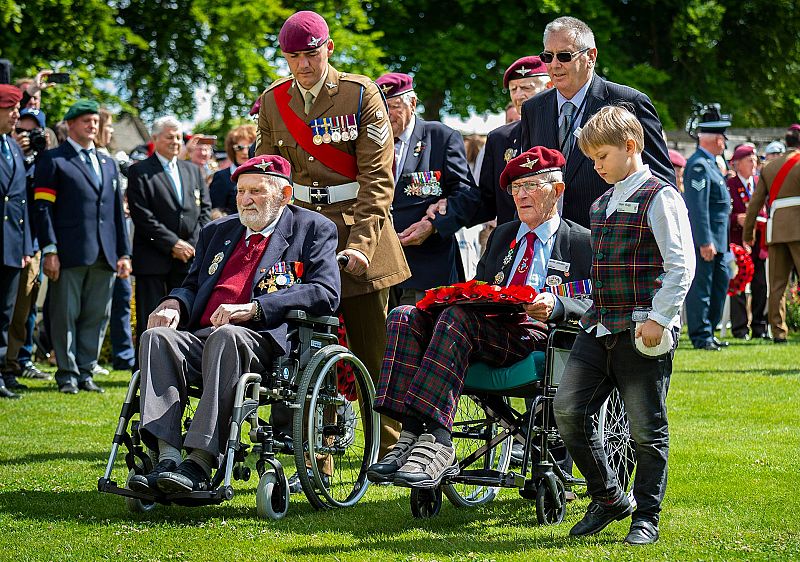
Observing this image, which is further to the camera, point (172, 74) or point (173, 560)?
point (172, 74)

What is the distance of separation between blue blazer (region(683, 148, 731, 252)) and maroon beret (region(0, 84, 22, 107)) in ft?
22.4

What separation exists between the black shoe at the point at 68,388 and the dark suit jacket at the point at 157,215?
3.65ft

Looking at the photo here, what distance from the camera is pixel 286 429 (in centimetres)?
590

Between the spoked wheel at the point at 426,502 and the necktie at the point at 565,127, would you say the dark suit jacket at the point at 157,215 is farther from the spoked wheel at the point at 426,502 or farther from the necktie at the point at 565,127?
the spoked wheel at the point at 426,502

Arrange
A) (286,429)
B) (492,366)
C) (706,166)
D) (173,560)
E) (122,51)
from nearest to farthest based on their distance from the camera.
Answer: (173,560) < (492,366) < (286,429) < (706,166) < (122,51)

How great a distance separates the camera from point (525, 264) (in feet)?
18.6

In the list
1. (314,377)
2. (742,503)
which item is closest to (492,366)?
(314,377)

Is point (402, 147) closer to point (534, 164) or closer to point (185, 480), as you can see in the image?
point (534, 164)

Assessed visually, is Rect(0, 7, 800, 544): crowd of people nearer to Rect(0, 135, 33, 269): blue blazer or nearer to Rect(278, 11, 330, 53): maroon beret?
Rect(278, 11, 330, 53): maroon beret

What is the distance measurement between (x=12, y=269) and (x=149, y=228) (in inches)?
45.6

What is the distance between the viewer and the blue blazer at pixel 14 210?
962 cm

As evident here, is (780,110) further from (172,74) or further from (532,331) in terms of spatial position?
(532,331)

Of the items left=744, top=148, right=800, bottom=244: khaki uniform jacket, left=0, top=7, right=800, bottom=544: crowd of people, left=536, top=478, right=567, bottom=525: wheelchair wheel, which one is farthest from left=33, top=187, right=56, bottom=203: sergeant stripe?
left=744, top=148, right=800, bottom=244: khaki uniform jacket

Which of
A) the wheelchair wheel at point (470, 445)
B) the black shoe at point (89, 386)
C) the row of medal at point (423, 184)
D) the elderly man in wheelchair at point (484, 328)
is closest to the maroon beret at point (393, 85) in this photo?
the row of medal at point (423, 184)
